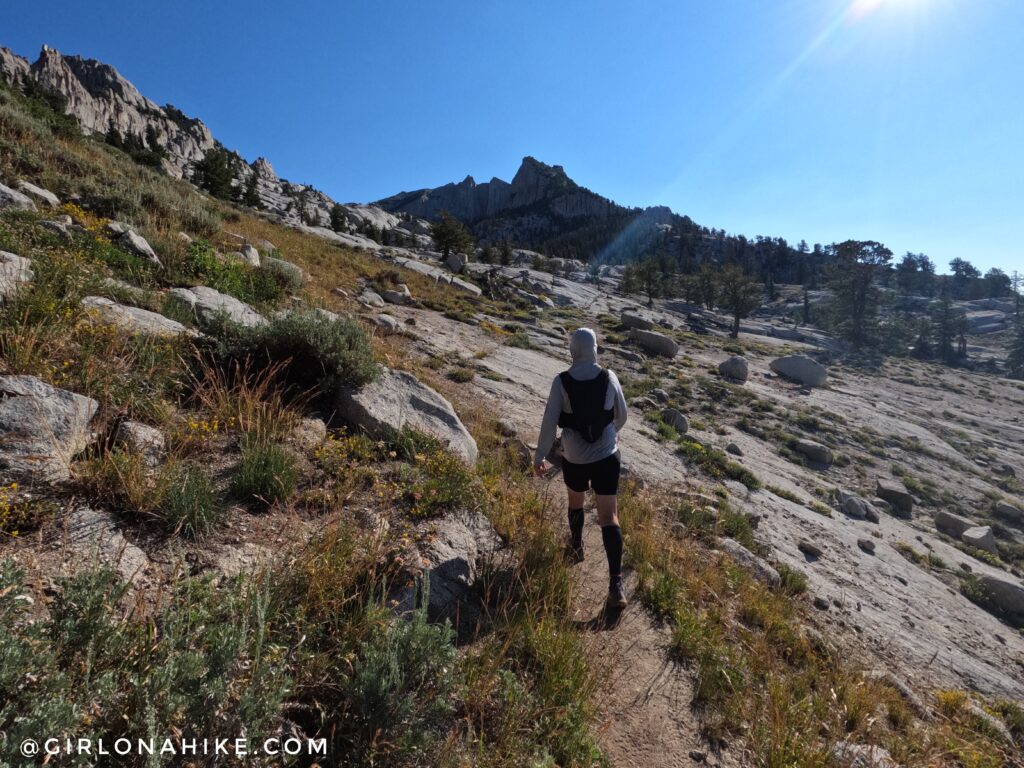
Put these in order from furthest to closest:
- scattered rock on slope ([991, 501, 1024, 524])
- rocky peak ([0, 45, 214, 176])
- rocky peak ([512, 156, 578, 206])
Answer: rocky peak ([512, 156, 578, 206])
rocky peak ([0, 45, 214, 176])
scattered rock on slope ([991, 501, 1024, 524])

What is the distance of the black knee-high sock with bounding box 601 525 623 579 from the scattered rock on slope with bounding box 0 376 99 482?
4.39 metres

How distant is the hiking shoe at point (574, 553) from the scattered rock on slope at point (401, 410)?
170 cm

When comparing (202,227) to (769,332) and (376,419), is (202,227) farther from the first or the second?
(769,332)

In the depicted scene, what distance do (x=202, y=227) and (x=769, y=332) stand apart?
7007 cm

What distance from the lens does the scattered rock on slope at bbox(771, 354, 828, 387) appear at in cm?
3045

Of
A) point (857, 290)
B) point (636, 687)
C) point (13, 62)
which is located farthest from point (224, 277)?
point (13, 62)

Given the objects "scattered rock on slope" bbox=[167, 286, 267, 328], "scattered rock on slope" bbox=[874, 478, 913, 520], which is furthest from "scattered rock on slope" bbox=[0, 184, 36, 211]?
"scattered rock on slope" bbox=[874, 478, 913, 520]

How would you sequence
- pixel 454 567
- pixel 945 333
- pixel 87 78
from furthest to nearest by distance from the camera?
pixel 87 78 → pixel 945 333 → pixel 454 567

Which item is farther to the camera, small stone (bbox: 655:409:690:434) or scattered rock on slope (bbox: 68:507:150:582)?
small stone (bbox: 655:409:690:434)

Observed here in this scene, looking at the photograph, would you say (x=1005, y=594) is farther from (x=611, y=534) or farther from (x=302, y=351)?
(x=302, y=351)

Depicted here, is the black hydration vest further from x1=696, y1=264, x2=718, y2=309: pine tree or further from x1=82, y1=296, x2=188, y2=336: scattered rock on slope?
x1=696, y1=264, x2=718, y2=309: pine tree

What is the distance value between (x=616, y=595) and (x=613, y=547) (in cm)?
45

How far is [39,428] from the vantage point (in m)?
2.94

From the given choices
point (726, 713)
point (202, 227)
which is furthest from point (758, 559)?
point (202, 227)
